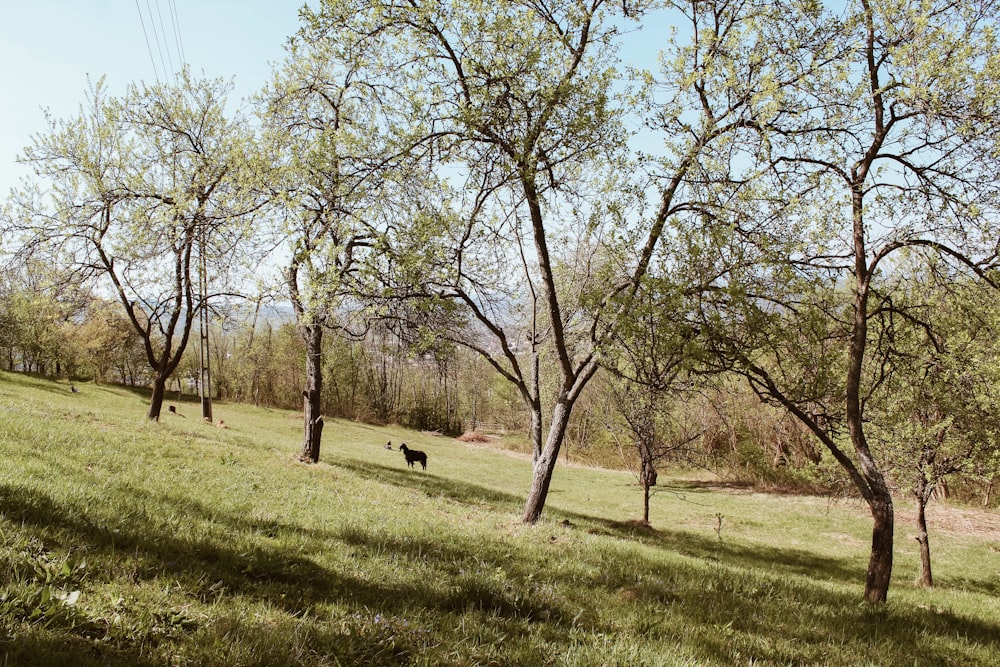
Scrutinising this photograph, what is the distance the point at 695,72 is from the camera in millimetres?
8805

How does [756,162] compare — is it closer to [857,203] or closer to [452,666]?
[857,203]

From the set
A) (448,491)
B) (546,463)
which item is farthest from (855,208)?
(448,491)

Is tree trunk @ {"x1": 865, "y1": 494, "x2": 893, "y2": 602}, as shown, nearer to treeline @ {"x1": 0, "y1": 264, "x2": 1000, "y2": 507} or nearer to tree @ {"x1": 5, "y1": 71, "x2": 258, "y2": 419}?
treeline @ {"x1": 0, "y1": 264, "x2": 1000, "y2": 507}

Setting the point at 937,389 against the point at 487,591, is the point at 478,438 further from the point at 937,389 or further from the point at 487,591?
the point at 487,591

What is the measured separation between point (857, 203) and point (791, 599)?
5.82 m

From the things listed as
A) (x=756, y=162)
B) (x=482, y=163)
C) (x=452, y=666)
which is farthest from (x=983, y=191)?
(x=452, y=666)

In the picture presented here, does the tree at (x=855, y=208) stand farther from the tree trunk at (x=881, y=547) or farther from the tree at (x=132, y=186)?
the tree at (x=132, y=186)

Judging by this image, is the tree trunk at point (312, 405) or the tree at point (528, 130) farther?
the tree trunk at point (312, 405)

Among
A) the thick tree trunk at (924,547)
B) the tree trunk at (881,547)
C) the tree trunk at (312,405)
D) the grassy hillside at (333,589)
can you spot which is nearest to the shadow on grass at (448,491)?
the tree trunk at (312,405)

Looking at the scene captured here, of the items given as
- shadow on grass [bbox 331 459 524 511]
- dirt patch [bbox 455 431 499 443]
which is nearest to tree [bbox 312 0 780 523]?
shadow on grass [bbox 331 459 524 511]

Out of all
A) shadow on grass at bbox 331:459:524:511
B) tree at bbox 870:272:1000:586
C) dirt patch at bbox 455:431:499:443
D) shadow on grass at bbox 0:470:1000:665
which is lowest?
dirt patch at bbox 455:431:499:443

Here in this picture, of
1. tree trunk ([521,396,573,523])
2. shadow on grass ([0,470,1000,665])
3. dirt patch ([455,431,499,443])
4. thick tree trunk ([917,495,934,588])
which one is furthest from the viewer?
dirt patch ([455,431,499,443])

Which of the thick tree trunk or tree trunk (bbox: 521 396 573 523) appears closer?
tree trunk (bbox: 521 396 573 523)

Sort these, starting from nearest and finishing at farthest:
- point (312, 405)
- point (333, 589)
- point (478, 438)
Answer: point (333, 589), point (312, 405), point (478, 438)
